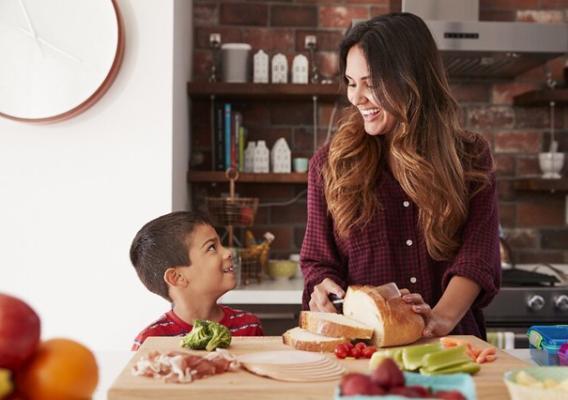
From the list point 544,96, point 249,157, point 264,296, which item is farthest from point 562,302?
point 249,157

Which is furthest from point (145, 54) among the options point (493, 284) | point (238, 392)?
point (238, 392)

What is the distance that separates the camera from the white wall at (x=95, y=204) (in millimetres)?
2482

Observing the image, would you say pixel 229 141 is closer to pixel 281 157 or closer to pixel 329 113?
pixel 281 157

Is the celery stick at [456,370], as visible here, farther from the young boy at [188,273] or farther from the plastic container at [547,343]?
the young boy at [188,273]

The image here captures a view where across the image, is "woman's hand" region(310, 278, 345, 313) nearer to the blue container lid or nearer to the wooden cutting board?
the blue container lid

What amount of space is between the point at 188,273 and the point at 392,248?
50 centimetres

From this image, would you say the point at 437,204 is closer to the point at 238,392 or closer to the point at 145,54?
the point at 238,392

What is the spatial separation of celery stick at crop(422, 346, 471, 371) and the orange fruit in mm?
492

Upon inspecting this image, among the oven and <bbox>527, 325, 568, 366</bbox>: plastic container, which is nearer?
<bbox>527, 325, 568, 366</bbox>: plastic container

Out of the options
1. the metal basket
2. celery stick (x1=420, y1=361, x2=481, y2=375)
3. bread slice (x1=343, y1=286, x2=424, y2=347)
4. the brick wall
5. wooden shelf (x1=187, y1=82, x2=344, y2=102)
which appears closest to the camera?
celery stick (x1=420, y1=361, x2=481, y2=375)

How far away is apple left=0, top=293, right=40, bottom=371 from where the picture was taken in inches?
29.0

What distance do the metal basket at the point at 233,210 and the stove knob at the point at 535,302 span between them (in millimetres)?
1099

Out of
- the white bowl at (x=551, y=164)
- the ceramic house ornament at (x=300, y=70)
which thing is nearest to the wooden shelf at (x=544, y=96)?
the white bowl at (x=551, y=164)

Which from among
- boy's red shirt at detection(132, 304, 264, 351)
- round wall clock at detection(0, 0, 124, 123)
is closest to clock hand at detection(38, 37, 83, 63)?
round wall clock at detection(0, 0, 124, 123)
